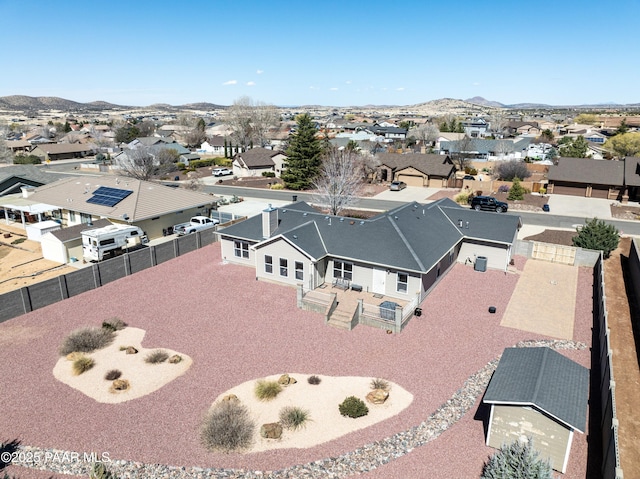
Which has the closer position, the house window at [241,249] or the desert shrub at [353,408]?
the desert shrub at [353,408]

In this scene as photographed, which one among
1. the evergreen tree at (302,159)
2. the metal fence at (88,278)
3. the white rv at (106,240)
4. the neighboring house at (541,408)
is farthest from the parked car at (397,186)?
the neighboring house at (541,408)

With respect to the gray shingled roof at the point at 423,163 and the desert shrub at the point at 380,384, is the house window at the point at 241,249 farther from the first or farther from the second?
the gray shingled roof at the point at 423,163

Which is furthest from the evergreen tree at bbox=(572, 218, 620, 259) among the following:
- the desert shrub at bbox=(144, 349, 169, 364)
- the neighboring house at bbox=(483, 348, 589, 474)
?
the desert shrub at bbox=(144, 349, 169, 364)

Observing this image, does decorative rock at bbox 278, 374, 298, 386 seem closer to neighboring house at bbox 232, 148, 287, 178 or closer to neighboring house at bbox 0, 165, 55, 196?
neighboring house at bbox 0, 165, 55, 196

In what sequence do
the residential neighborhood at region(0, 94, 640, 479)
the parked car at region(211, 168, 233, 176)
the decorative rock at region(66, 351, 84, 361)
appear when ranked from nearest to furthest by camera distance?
the residential neighborhood at region(0, 94, 640, 479)
the decorative rock at region(66, 351, 84, 361)
the parked car at region(211, 168, 233, 176)

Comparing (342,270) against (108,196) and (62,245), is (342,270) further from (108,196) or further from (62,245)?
(108,196)

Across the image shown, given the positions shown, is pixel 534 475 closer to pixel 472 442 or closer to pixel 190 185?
pixel 472 442
